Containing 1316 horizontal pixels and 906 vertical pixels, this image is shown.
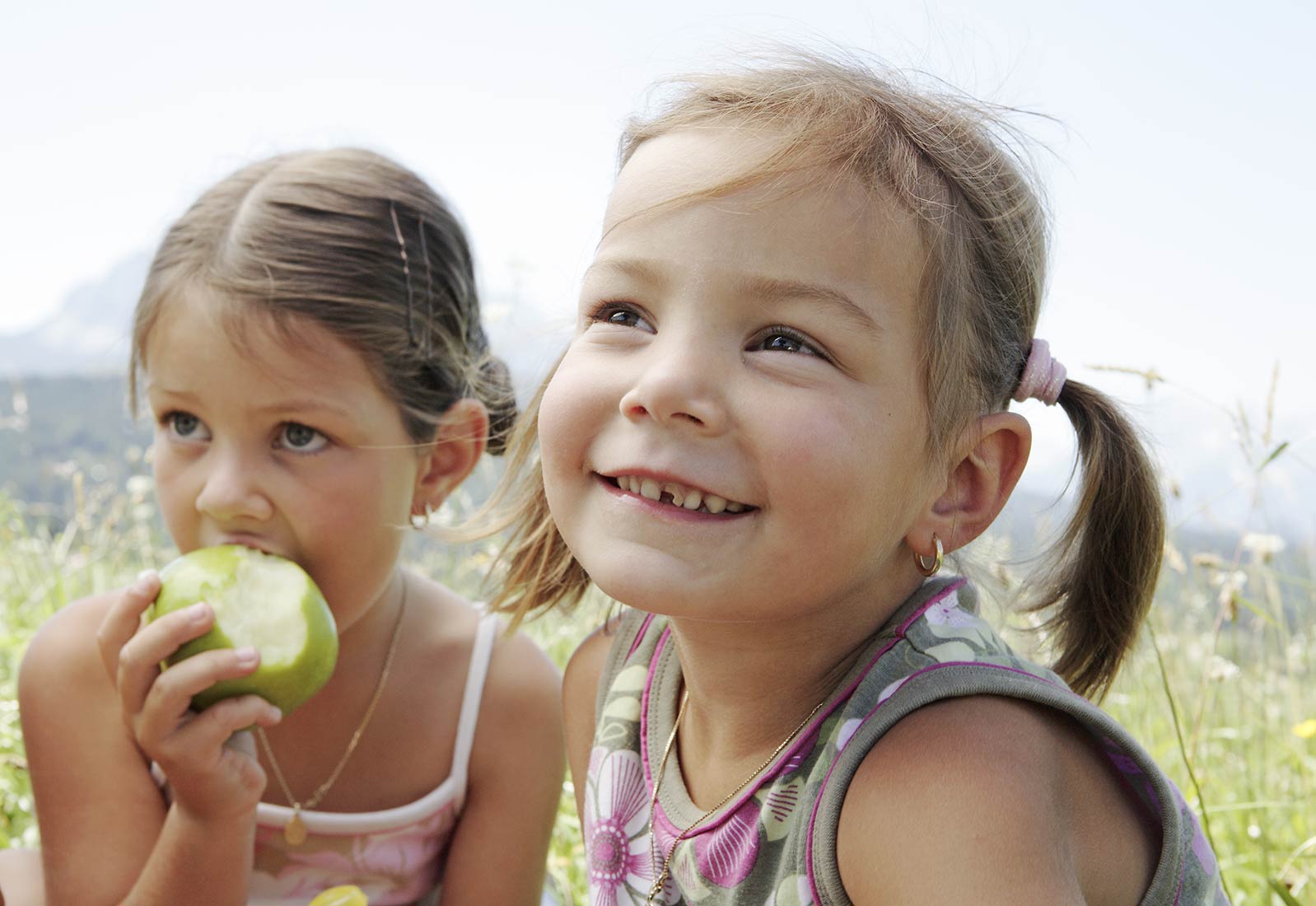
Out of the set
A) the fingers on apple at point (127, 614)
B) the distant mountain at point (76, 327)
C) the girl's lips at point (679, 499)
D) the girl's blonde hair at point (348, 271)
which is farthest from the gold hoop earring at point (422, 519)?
the distant mountain at point (76, 327)

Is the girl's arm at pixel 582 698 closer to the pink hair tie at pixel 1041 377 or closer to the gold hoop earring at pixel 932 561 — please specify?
the gold hoop earring at pixel 932 561

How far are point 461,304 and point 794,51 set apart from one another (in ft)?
3.53

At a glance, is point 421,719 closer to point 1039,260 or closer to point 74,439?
point 1039,260

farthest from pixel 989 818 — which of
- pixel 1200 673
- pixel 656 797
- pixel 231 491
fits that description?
pixel 1200 673

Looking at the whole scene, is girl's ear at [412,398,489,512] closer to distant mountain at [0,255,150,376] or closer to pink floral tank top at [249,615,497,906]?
pink floral tank top at [249,615,497,906]

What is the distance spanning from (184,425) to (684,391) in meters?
1.21

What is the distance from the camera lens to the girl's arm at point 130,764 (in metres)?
1.98

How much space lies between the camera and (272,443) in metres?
2.19

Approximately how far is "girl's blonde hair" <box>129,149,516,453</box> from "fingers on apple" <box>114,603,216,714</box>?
512 millimetres

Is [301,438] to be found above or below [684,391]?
below

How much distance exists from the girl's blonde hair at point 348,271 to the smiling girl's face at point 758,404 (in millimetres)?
889

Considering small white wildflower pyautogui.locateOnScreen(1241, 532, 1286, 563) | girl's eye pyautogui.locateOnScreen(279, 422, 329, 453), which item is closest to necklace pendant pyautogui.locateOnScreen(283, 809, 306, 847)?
girl's eye pyautogui.locateOnScreen(279, 422, 329, 453)

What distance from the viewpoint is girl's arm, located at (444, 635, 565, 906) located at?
2.48 metres

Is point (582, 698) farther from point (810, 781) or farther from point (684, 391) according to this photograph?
point (684, 391)
